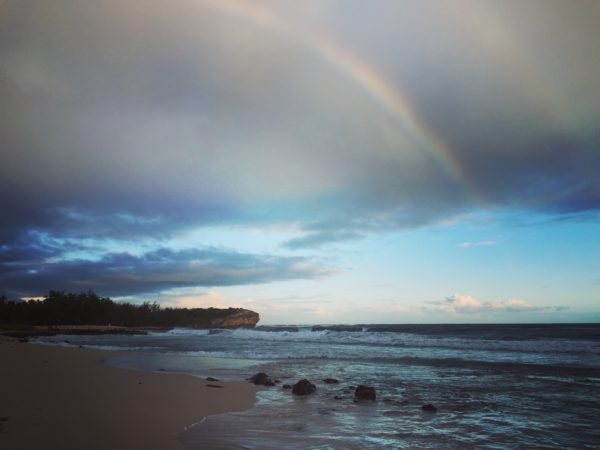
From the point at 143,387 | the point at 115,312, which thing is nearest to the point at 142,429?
the point at 143,387

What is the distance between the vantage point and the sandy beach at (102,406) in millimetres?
6840

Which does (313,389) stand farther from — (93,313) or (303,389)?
(93,313)

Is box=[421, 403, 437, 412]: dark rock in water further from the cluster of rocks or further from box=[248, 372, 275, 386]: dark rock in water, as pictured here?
box=[248, 372, 275, 386]: dark rock in water

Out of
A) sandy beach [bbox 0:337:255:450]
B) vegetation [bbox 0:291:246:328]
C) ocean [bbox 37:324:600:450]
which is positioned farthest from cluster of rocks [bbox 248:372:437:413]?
vegetation [bbox 0:291:246:328]

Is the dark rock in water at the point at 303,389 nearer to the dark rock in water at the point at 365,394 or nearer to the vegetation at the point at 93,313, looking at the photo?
the dark rock in water at the point at 365,394

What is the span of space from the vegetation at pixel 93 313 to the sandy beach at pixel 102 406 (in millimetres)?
93344

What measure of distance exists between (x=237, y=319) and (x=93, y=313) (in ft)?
Answer: 151

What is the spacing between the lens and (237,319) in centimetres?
14412

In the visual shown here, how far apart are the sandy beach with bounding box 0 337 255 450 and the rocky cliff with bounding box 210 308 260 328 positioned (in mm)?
122804

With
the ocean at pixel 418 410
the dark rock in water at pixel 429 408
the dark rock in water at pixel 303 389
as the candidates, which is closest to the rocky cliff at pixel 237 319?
the ocean at pixel 418 410

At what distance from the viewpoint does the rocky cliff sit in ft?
446

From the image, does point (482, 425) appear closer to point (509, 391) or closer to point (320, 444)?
point (320, 444)

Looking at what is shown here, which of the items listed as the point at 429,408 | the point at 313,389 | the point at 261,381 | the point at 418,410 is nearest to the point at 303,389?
the point at 313,389

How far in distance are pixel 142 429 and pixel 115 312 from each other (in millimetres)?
130203
